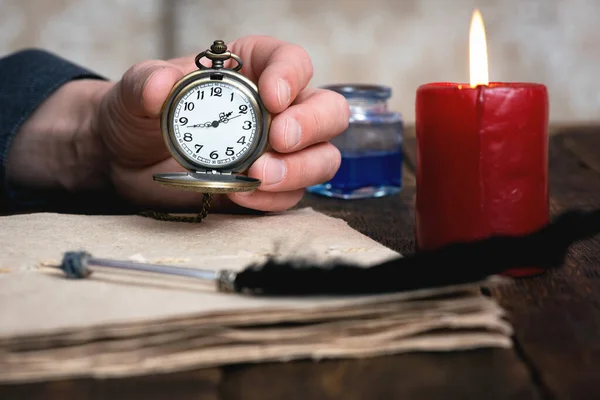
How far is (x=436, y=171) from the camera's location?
103 cm

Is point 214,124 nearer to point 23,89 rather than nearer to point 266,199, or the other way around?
point 266,199

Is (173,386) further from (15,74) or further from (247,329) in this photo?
(15,74)

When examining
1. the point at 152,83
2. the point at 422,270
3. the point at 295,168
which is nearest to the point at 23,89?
the point at 152,83

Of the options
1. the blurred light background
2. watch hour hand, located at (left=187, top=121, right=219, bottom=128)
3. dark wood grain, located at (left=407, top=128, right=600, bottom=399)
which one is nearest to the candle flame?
dark wood grain, located at (left=407, top=128, right=600, bottom=399)

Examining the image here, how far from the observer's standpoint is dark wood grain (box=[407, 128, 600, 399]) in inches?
27.8

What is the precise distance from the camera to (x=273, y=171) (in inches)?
50.3

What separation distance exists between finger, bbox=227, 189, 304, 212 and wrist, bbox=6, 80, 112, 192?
0.54 m

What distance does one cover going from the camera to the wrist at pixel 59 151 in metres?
1.72

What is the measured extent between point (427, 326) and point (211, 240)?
1.42 feet

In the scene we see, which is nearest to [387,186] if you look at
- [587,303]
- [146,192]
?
[146,192]

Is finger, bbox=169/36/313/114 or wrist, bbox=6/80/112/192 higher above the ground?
finger, bbox=169/36/313/114

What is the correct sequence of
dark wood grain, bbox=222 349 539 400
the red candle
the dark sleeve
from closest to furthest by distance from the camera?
1. dark wood grain, bbox=222 349 539 400
2. the red candle
3. the dark sleeve

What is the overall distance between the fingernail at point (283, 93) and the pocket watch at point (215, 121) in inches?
1.2

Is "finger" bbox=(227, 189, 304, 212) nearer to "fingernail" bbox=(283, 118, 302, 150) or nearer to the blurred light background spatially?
"fingernail" bbox=(283, 118, 302, 150)
